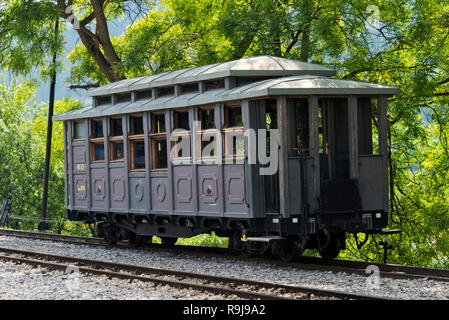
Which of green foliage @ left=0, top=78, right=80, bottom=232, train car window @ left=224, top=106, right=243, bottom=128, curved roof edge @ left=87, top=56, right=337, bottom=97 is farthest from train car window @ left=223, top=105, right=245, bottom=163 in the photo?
green foliage @ left=0, top=78, right=80, bottom=232

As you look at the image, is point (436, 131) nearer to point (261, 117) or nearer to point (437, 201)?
point (437, 201)

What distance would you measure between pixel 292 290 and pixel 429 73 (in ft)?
34.8

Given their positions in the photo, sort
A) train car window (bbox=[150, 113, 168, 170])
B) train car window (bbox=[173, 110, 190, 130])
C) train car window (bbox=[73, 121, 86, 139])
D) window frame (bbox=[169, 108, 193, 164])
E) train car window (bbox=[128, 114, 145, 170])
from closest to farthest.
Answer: window frame (bbox=[169, 108, 193, 164]) → train car window (bbox=[173, 110, 190, 130]) → train car window (bbox=[150, 113, 168, 170]) → train car window (bbox=[128, 114, 145, 170]) → train car window (bbox=[73, 121, 86, 139])

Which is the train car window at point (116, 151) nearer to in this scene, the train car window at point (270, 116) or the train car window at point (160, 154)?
the train car window at point (160, 154)

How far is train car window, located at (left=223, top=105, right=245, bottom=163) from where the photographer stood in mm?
13031

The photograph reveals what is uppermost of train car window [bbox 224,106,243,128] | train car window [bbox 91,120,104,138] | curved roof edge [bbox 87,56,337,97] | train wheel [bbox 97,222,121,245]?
curved roof edge [bbox 87,56,337,97]

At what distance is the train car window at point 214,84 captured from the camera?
549 inches

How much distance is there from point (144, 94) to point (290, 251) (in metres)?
5.16

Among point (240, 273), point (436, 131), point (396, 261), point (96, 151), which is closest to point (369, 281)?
point (240, 273)

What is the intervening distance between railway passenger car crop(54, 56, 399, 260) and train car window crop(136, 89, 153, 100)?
12 cm

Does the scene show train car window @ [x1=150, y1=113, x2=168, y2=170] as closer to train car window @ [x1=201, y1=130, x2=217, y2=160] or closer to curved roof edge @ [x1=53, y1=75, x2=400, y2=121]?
curved roof edge @ [x1=53, y1=75, x2=400, y2=121]

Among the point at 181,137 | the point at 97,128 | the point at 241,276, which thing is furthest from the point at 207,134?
the point at 97,128

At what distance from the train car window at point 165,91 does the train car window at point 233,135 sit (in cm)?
225

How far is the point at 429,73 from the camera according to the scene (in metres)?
18.7
